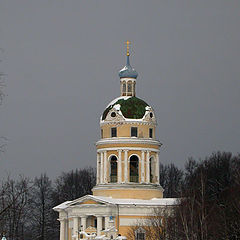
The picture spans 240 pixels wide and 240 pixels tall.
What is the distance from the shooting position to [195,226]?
4559 cm

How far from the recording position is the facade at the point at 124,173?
191 ft

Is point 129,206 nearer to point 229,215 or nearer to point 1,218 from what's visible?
point 229,215

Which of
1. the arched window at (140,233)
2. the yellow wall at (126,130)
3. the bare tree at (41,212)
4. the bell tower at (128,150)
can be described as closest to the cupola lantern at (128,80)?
the bell tower at (128,150)

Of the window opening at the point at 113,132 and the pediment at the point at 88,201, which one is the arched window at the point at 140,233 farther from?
the window opening at the point at 113,132

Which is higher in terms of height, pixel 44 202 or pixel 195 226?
pixel 44 202

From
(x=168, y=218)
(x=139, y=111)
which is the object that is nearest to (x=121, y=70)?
(x=139, y=111)

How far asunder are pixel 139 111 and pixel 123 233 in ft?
28.5

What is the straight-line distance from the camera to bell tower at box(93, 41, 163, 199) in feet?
193

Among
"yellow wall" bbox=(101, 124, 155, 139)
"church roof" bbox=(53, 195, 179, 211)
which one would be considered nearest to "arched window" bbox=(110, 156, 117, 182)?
"church roof" bbox=(53, 195, 179, 211)

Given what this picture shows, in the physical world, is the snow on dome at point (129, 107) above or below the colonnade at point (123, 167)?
above

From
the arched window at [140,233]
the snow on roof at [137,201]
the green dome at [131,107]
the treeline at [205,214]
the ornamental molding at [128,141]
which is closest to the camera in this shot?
the treeline at [205,214]

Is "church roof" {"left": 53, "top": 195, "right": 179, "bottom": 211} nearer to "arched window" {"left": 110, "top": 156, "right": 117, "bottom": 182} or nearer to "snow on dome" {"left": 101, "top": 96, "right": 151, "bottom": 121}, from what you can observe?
"arched window" {"left": 110, "top": 156, "right": 117, "bottom": 182}

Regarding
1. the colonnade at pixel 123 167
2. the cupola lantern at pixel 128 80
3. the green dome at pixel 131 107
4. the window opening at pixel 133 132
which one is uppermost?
the cupola lantern at pixel 128 80

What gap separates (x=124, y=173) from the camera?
58469mm
